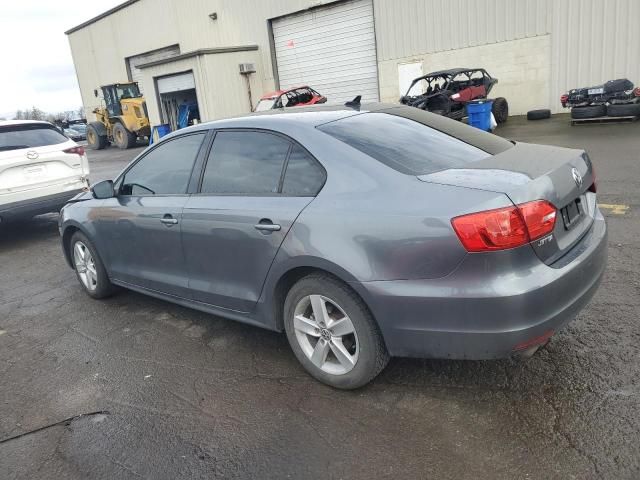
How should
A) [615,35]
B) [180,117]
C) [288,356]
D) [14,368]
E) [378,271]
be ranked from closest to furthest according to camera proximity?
[378,271] → [288,356] → [14,368] → [615,35] → [180,117]

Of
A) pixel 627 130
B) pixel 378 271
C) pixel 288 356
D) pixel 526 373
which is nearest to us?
pixel 378 271

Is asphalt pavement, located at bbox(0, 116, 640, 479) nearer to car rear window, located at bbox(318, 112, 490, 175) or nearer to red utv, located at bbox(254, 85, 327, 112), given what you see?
car rear window, located at bbox(318, 112, 490, 175)

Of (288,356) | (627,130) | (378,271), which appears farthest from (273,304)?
(627,130)

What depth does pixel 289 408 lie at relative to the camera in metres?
3.05

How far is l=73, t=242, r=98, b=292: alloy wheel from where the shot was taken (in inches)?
197

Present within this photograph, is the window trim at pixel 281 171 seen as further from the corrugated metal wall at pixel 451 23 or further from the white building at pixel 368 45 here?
the corrugated metal wall at pixel 451 23

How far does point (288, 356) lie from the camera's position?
366 centimetres

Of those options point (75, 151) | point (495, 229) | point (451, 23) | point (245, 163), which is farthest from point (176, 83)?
point (495, 229)

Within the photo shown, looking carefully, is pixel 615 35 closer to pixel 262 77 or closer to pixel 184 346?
pixel 262 77

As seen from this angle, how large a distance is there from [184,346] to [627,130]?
40.1ft

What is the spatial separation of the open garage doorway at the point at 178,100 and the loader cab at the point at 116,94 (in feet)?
4.84

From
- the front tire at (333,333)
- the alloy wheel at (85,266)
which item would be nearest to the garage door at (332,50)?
the alloy wheel at (85,266)

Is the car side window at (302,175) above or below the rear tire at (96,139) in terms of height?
above

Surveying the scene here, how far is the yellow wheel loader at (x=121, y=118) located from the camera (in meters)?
24.2
